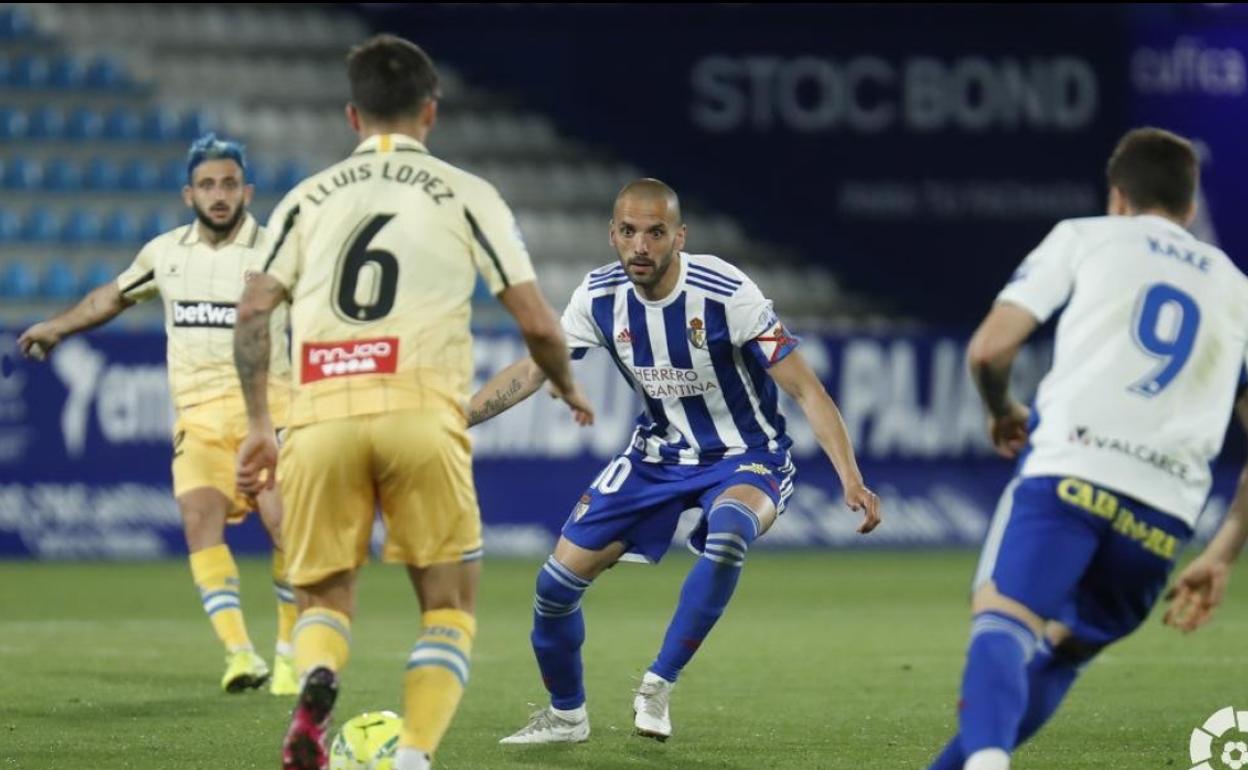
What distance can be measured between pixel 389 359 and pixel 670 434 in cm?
242

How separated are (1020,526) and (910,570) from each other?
11345 millimetres

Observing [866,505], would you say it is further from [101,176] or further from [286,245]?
[101,176]

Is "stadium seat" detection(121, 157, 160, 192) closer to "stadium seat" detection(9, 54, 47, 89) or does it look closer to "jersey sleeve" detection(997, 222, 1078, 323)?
"stadium seat" detection(9, 54, 47, 89)

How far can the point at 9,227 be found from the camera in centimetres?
1897

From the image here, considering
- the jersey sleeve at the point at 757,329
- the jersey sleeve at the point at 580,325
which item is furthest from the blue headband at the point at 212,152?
the jersey sleeve at the point at 757,329

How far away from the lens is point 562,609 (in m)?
7.47

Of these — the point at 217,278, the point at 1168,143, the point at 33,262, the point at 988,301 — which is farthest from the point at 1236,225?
the point at 1168,143

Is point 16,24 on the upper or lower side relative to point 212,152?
upper

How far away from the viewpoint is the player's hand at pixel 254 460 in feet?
18.9

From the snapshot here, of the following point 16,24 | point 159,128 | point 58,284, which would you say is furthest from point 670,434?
point 16,24

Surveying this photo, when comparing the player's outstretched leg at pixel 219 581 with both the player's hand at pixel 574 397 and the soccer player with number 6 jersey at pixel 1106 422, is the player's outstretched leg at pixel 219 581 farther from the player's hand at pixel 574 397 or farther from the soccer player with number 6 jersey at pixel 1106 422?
the soccer player with number 6 jersey at pixel 1106 422

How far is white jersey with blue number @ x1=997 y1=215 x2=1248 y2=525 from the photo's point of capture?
5.16m

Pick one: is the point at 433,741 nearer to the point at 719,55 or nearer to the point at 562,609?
the point at 562,609

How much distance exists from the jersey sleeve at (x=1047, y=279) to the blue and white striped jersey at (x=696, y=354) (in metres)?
2.49
